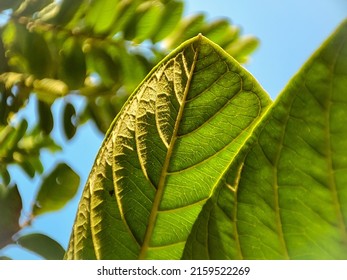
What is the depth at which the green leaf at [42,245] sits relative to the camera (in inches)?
36.5

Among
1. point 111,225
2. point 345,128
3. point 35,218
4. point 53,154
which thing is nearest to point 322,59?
point 345,128

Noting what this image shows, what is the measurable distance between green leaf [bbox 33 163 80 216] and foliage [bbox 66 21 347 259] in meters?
0.45

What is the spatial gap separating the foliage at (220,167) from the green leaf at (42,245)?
37cm

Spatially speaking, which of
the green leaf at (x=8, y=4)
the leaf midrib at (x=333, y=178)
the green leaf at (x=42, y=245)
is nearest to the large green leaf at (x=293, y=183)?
the leaf midrib at (x=333, y=178)

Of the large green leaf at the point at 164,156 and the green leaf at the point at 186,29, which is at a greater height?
the green leaf at the point at 186,29

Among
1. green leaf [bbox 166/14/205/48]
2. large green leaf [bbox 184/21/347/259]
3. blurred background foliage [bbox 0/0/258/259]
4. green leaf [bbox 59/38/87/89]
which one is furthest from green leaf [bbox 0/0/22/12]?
large green leaf [bbox 184/21/347/259]

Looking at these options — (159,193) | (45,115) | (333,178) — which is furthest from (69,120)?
(333,178)

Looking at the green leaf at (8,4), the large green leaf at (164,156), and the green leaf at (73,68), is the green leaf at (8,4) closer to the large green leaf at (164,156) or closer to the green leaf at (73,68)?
the green leaf at (73,68)

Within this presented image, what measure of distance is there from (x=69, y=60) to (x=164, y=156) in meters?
0.61

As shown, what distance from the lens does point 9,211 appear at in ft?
3.16

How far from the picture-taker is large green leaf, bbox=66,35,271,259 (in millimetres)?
490

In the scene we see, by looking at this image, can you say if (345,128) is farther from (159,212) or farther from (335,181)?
(159,212)

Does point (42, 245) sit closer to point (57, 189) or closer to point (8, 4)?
point (57, 189)
